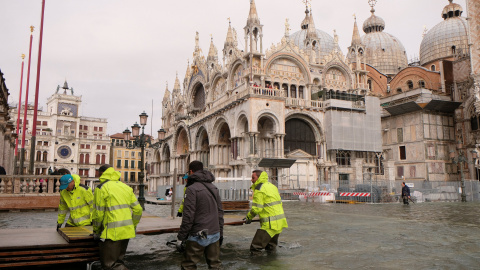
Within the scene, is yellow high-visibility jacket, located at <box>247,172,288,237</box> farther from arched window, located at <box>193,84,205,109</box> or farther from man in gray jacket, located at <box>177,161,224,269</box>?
arched window, located at <box>193,84,205,109</box>

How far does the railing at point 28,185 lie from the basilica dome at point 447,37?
46418 mm

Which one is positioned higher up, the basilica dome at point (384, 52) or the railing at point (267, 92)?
the basilica dome at point (384, 52)

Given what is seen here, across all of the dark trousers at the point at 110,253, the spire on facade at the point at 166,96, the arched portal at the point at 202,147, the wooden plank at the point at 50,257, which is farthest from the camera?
the spire on facade at the point at 166,96

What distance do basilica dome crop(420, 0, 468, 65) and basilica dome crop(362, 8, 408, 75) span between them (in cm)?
413

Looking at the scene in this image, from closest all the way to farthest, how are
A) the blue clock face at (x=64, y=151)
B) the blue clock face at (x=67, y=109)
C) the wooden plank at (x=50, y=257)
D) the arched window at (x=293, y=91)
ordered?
the wooden plank at (x=50, y=257)
the arched window at (x=293, y=91)
the blue clock face at (x=64, y=151)
the blue clock face at (x=67, y=109)

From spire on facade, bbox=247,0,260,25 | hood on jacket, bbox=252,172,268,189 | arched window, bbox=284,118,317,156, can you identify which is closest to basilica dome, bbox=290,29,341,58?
spire on facade, bbox=247,0,260,25

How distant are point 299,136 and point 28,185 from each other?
22.2 metres

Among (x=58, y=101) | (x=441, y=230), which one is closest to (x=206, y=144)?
(x=441, y=230)

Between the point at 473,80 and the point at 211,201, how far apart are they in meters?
37.1

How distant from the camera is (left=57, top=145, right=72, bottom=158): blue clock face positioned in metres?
70.4

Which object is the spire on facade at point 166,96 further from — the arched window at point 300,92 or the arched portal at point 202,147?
the arched window at point 300,92

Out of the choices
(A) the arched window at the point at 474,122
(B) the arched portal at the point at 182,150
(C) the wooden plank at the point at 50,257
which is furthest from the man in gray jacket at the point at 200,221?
(B) the arched portal at the point at 182,150

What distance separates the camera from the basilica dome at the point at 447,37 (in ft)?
154

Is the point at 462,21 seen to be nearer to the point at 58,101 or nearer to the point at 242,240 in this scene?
the point at 242,240
